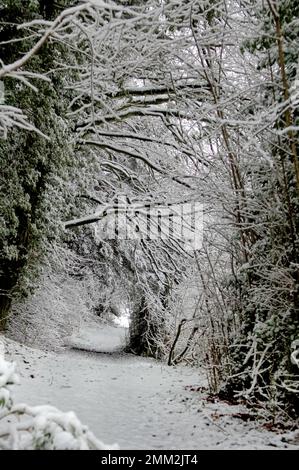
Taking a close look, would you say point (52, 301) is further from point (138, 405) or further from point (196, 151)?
point (196, 151)

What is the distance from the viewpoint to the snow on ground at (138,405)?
3891mm

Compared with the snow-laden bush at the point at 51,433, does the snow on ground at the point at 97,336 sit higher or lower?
lower

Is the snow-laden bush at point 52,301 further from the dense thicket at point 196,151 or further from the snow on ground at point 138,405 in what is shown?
the snow on ground at point 138,405

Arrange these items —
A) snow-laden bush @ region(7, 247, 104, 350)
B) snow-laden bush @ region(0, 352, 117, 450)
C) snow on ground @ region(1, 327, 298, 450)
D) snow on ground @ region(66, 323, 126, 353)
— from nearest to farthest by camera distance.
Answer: snow-laden bush @ region(0, 352, 117, 450), snow on ground @ region(1, 327, 298, 450), snow-laden bush @ region(7, 247, 104, 350), snow on ground @ region(66, 323, 126, 353)

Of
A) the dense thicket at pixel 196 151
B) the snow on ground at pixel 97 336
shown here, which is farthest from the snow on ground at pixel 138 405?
the snow on ground at pixel 97 336

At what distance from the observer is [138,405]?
5.65 m

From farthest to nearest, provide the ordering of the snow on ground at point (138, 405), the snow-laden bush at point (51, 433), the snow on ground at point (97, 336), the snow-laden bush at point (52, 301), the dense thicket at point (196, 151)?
1. the snow on ground at point (97, 336)
2. the snow-laden bush at point (52, 301)
3. the dense thicket at point (196, 151)
4. the snow on ground at point (138, 405)
5. the snow-laden bush at point (51, 433)

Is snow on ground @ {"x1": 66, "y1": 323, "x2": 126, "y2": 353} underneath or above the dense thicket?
underneath

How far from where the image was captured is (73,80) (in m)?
7.50

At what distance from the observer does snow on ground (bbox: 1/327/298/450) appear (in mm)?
3891

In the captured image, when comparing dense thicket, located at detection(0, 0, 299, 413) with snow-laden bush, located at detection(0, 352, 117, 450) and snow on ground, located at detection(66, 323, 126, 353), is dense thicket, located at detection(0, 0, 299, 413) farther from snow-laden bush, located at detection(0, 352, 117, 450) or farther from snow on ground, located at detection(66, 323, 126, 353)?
snow on ground, located at detection(66, 323, 126, 353)

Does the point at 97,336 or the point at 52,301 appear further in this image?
the point at 97,336

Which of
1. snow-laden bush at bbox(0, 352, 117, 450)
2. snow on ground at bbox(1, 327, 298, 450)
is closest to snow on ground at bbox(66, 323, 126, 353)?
snow on ground at bbox(1, 327, 298, 450)

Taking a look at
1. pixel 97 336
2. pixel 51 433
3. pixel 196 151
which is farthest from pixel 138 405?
pixel 97 336
